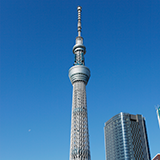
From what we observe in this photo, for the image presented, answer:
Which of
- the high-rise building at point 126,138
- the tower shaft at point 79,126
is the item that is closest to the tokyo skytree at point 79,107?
the tower shaft at point 79,126

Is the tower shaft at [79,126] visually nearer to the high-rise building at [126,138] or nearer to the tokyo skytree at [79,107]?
the tokyo skytree at [79,107]

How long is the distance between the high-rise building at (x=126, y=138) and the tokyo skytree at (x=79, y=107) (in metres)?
56.4

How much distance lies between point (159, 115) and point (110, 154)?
8103cm

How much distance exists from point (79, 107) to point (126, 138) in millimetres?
60878

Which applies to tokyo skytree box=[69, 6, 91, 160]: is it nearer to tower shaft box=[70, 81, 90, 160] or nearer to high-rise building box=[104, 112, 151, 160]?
tower shaft box=[70, 81, 90, 160]

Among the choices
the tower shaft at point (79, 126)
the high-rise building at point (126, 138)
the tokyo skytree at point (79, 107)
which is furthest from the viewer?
the high-rise building at point (126, 138)

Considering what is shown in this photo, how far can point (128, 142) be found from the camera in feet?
567

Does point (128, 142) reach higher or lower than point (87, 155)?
higher

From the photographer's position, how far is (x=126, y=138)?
174 m

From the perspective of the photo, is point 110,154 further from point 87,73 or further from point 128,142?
point 87,73

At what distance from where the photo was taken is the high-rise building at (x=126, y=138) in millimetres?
170125

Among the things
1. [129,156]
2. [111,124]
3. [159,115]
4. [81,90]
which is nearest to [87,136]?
[81,90]

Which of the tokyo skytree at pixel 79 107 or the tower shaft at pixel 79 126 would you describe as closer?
the tower shaft at pixel 79 126

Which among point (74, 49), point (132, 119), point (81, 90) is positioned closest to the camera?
point (81, 90)
